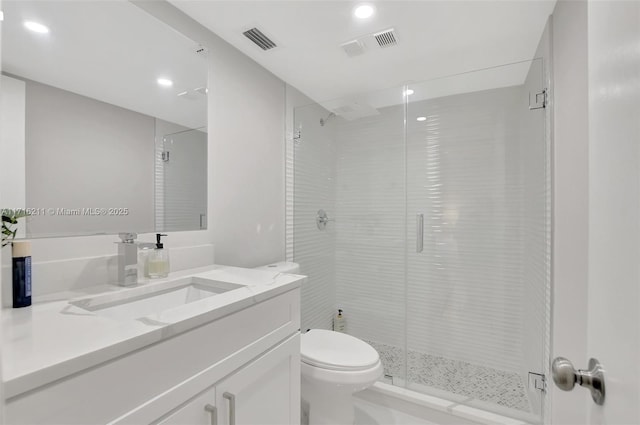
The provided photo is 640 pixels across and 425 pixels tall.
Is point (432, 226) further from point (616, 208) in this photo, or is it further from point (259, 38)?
point (616, 208)

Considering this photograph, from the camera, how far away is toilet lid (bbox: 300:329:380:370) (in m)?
1.56

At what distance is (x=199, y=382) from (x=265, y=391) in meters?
0.34

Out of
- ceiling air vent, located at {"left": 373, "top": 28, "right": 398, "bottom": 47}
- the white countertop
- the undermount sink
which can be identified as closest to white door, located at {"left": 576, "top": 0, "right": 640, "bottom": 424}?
the white countertop

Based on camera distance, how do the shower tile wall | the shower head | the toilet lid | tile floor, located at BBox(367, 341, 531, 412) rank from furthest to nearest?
the shower head
the shower tile wall
tile floor, located at BBox(367, 341, 531, 412)
the toilet lid

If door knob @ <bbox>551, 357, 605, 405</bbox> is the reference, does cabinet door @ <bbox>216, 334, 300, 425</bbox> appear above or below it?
below

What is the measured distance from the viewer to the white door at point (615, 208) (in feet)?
1.30

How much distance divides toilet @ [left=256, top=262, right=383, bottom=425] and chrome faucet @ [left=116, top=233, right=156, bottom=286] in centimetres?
92

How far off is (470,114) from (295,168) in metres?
1.37

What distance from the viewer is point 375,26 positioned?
1.66 meters

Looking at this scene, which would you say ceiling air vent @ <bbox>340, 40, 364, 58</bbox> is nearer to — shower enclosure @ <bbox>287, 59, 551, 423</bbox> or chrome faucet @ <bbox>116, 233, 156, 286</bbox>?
shower enclosure @ <bbox>287, 59, 551, 423</bbox>

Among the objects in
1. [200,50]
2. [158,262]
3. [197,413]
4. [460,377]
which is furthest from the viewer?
[460,377]

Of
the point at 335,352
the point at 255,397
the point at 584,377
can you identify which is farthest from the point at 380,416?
the point at 584,377

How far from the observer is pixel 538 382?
1.73m

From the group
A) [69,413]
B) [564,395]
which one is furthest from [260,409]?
[564,395]
